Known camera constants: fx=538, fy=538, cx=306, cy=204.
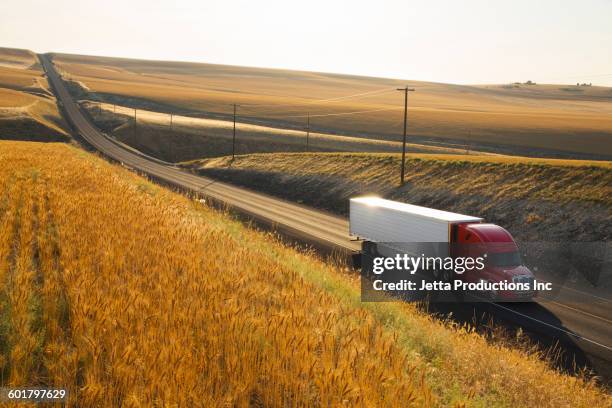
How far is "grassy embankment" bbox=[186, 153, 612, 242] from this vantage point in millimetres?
31844

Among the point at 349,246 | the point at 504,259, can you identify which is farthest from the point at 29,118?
the point at 504,259

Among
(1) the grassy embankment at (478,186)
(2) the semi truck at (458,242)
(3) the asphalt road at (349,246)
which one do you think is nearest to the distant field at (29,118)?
(3) the asphalt road at (349,246)

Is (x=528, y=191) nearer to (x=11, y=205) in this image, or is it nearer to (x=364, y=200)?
(x=364, y=200)

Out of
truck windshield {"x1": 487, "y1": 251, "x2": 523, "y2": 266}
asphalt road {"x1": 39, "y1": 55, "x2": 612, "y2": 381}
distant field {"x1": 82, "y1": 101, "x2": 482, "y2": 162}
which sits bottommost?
asphalt road {"x1": 39, "y1": 55, "x2": 612, "y2": 381}

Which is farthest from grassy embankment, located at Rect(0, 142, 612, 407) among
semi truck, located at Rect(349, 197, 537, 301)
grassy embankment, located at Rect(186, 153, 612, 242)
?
grassy embankment, located at Rect(186, 153, 612, 242)

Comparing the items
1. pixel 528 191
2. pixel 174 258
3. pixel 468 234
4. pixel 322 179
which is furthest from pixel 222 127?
pixel 174 258

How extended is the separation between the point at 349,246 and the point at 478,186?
1503 cm

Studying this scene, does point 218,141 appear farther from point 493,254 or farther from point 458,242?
point 493,254

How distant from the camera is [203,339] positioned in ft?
19.5

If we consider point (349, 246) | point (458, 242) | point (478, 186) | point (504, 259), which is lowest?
point (349, 246)

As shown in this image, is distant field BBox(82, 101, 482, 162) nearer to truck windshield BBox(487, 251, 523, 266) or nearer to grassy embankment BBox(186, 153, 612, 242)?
grassy embankment BBox(186, 153, 612, 242)

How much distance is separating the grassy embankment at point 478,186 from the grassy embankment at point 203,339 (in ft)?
→ 74.6

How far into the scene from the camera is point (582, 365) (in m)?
15.3

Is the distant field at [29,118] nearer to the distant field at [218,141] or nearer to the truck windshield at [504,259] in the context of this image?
the distant field at [218,141]
